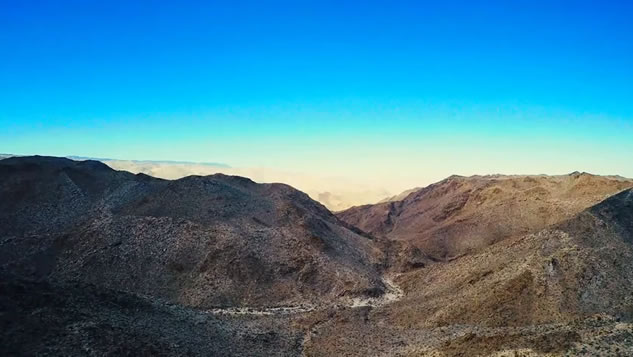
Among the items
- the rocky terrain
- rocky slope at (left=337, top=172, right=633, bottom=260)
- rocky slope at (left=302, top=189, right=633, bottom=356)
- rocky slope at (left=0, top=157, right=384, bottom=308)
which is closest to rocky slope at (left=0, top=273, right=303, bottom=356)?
the rocky terrain

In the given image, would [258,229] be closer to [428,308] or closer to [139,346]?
[428,308]

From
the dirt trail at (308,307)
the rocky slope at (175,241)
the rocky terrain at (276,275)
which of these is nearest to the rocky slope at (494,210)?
the rocky terrain at (276,275)

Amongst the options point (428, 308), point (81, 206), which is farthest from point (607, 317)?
point (81, 206)

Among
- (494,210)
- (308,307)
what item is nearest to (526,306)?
(308,307)

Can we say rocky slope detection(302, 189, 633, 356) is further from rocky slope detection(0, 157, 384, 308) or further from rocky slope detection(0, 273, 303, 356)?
rocky slope detection(0, 157, 384, 308)

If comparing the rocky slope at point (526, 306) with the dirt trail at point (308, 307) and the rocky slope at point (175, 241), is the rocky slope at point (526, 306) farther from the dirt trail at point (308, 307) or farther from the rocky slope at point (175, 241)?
the rocky slope at point (175, 241)

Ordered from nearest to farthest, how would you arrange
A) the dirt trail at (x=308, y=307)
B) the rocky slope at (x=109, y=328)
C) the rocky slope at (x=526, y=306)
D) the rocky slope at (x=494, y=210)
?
the rocky slope at (x=109, y=328)
the rocky slope at (x=526, y=306)
the dirt trail at (x=308, y=307)
the rocky slope at (x=494, y=210)
